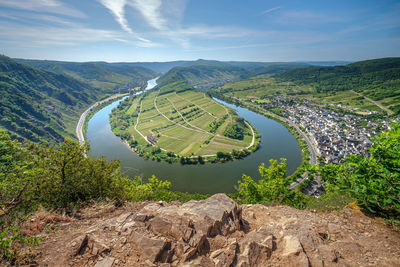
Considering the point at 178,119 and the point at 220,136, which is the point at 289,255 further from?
the point at 178,119

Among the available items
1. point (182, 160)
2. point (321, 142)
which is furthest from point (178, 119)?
point (321, 142)

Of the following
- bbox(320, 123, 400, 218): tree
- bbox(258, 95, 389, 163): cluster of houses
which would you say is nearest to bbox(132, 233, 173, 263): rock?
bbox(320, 123, 400, 218): tree

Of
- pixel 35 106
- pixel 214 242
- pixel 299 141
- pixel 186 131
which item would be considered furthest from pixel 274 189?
pixel 35 106

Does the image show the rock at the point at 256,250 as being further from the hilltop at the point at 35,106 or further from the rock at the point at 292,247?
the hilltop at the point at 35,106

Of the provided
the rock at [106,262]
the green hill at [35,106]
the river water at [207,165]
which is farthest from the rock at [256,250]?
the green hill at [35,106]

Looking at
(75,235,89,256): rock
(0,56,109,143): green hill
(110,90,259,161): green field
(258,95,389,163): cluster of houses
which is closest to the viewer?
(75,235,89,256): rock

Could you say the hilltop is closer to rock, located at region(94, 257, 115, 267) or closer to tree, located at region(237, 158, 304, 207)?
tree, located at region(237, 158, 304, 207)

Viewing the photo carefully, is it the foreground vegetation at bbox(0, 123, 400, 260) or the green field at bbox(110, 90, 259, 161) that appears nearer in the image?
the foreground vegetation at bbox(0, 123, 400, 260)
